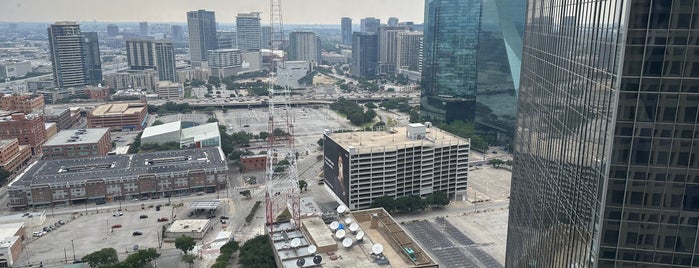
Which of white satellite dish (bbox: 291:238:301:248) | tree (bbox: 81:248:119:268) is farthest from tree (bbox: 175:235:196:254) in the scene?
white satellite dish (bbox: 291:238:301:248)

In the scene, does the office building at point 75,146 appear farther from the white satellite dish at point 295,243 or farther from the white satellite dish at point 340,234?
the white satellite dish at point 340,234

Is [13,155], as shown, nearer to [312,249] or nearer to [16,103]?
[16,103]

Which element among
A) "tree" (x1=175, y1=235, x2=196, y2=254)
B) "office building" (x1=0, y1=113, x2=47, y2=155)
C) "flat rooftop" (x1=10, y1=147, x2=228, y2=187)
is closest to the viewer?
"tree" (x1=175, y1=235, x2=196, y2=254)

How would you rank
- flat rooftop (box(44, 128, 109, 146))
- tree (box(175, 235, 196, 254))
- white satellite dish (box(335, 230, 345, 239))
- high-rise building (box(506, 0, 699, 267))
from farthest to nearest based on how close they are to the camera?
flat rooftop (box(44, 128, 109, 146))
tree (box(175, 235, 196, 254))
white satellite dish (box(335, 230, 345, 239))
high-rise building (box(506, 0, 699, 267))

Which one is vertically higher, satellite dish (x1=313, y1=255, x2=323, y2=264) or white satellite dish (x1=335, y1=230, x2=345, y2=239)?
white satellite dish (x1=335, y1=230, x2=345, y2=239)

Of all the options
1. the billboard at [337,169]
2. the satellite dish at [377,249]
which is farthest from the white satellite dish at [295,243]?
the billboard at [337,169]

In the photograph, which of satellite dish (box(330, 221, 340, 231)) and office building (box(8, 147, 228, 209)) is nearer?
satellite dish (box(330, 221, 340, 231))

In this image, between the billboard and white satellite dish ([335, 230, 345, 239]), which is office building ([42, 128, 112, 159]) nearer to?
the billboard
